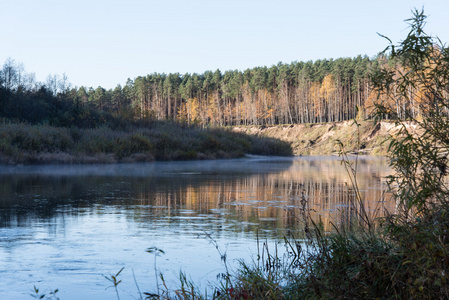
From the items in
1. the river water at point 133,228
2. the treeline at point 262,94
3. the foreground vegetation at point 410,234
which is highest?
the treeline at point 262,94

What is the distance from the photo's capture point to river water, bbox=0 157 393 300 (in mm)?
5137

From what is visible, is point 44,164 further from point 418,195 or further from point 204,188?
point 418,195

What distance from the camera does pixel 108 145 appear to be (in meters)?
28.5

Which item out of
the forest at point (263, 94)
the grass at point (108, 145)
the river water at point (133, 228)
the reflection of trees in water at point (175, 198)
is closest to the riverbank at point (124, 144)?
the grass at point (108, 145)

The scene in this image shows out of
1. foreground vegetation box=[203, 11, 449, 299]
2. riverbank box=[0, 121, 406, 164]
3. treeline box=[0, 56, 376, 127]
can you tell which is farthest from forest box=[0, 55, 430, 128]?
foreground vegetation box=[203, 11, 449, 299]

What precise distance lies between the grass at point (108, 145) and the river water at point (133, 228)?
9666 mm

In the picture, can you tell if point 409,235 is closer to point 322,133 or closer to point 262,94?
point 322,133

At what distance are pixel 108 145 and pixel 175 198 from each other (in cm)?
1728

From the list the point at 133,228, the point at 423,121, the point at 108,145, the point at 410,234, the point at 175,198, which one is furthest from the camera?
the point at 108,145

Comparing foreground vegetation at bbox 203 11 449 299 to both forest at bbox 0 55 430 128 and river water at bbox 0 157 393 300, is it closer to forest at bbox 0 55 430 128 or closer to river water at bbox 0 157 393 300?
river water at bbox 0 157 393 300

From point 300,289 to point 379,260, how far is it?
0.71m

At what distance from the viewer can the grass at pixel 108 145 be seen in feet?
80.1

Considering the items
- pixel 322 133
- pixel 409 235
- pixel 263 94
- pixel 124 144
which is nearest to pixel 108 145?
pixel 124 144

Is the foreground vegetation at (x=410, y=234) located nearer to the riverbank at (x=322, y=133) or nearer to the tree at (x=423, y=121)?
the tree at (x=423, y=121)
